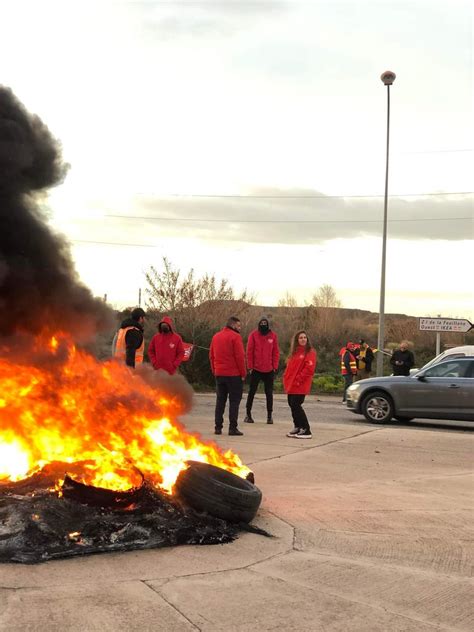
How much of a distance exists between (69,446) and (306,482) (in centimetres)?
268

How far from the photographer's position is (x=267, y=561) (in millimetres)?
4715

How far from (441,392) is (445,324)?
10.0m

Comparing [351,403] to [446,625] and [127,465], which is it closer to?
[127,465]

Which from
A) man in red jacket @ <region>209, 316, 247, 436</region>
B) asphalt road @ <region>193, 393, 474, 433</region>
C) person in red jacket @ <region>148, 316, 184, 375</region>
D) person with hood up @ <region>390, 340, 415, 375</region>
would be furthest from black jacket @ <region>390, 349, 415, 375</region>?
person in red jacket @ <region>148, 316, 184, 375</region>

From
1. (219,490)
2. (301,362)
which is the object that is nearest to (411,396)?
(301,362)

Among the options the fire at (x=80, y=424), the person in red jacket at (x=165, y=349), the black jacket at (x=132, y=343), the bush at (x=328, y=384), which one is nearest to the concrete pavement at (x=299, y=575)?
the fire at (x=80, y=424)

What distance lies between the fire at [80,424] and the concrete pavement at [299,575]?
992mm

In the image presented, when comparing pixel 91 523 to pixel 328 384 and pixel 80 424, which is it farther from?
pixel 328 384

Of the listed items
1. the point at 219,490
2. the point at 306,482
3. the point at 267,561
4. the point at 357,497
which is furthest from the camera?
the point at 306,482

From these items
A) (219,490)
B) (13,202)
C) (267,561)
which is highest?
(13,202)

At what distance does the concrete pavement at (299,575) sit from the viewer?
3699 mm

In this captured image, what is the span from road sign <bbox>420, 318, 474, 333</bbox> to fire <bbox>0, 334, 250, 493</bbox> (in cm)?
1809

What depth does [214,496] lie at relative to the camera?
5.35m

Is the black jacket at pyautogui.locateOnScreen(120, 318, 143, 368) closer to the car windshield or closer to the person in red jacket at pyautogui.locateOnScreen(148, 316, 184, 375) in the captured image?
the person in red jacket at pyautogui.locateOnScreen(148, 316, 184, 375)
